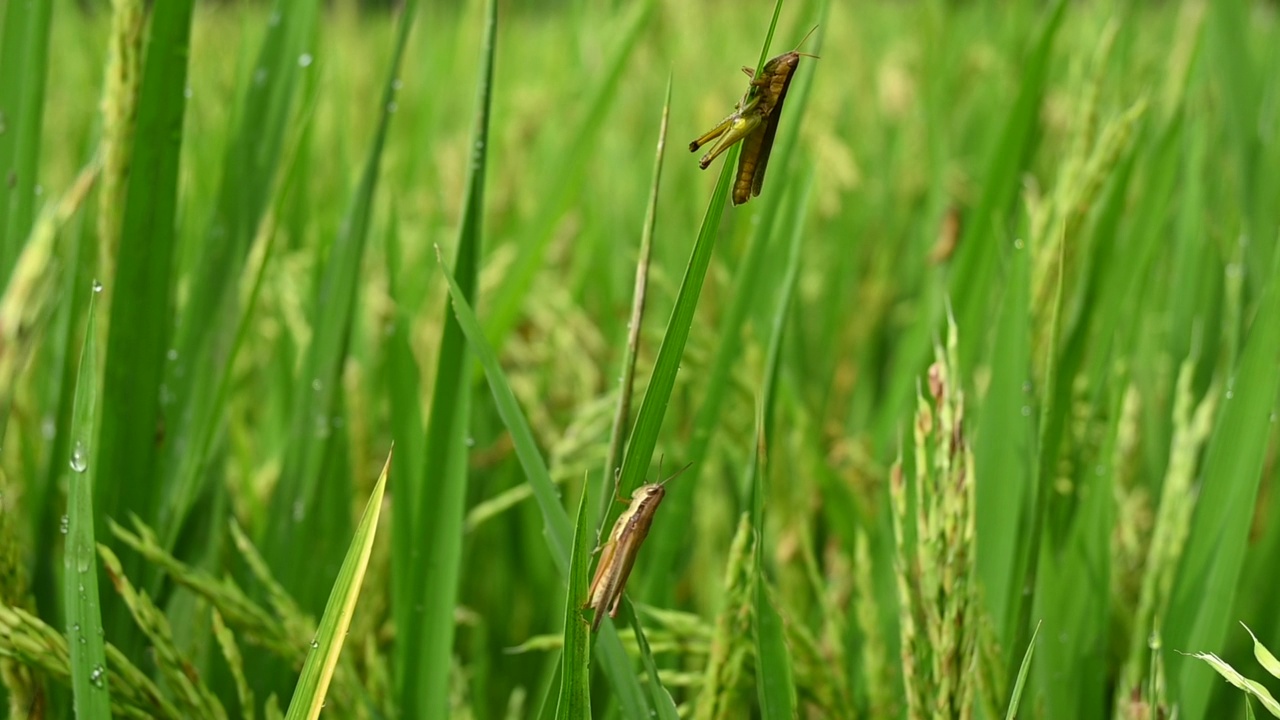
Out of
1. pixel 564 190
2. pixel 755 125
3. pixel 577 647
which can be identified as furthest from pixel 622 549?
pixel 564 190

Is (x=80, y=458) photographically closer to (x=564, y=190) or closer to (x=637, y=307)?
(x=637, y=307)

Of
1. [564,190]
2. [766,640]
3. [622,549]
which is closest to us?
[622,549]

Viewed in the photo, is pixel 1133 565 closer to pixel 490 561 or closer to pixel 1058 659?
pixel 1058 659

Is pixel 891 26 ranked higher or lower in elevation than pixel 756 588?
higher

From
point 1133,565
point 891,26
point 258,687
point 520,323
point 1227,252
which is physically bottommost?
point 258,687

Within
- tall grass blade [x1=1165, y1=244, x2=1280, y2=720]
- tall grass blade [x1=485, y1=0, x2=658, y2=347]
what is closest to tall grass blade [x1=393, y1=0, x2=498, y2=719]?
tall grass blade [x1=485, y1=0, x2=658, y2=347]

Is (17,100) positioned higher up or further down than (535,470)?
higher up

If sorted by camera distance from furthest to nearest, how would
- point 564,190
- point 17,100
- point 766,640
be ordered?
point 564,190 < point 17,100 < point 766,640

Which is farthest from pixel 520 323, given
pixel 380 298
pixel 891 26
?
pixel 891 26
